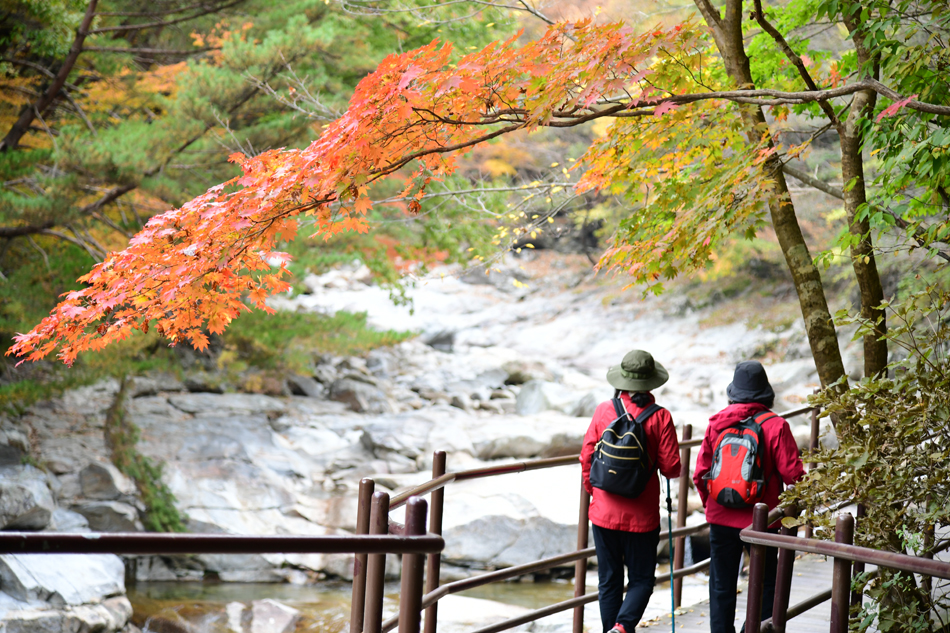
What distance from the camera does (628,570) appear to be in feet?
11.3

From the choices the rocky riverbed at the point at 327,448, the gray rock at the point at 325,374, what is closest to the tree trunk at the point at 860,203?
the rocky riverbed at the point at 327,448

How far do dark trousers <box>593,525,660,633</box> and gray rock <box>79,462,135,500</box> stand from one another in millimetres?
7378

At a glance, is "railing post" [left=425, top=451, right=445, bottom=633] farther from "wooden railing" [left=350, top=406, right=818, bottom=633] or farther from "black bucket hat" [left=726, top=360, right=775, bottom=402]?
"black bucket hat" [left=726, top=360, right=775, bottom=402]

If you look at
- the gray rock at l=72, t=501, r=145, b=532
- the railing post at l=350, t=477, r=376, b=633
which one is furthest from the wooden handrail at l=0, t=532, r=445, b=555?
the gray rock at l=72, t=501, r=145, b=532

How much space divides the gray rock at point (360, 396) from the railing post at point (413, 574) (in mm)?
13205

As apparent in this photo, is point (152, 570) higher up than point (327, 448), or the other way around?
point (327, 448)

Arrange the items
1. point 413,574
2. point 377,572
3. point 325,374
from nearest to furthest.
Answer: point 413,574
point 377,572
point 325,374

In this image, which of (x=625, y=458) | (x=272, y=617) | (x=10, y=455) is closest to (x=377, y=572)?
(x=625, y=458)

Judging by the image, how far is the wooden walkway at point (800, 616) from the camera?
4.18 metres

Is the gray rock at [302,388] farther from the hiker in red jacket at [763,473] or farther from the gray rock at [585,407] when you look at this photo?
the hiker in red jacket at [763,473]

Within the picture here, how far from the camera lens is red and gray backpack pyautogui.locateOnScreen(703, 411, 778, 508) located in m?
3.38

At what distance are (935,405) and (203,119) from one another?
8.30 m

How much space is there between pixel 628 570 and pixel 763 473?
79 cm

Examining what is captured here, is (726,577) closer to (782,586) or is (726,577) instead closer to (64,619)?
(782,586)
